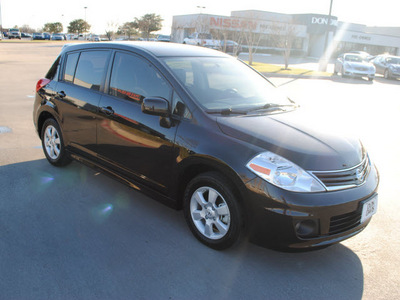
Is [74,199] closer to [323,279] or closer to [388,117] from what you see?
[323,279]

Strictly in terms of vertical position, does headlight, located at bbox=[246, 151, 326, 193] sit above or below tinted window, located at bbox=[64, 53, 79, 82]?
below

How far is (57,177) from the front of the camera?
4910 mm

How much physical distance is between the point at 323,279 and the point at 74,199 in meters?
2.79

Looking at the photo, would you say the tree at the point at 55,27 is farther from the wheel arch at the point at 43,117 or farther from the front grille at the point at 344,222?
the front grille at the point at 344,222

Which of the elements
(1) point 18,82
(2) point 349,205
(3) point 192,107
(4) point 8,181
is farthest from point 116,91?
(1) point 18,82

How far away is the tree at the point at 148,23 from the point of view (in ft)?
237

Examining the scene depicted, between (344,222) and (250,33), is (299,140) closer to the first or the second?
(344,222)

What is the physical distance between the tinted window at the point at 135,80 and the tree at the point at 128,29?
72017mm

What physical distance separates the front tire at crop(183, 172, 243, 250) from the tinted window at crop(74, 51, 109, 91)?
187 cm

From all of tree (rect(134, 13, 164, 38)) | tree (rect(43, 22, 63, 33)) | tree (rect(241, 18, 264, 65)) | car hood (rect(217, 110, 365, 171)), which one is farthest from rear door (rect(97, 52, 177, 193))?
tree (rect(43, 22, 63, 33))

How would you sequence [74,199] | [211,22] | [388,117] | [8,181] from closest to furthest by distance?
[74,199] → [8,181] → [388,117] → [211,22]

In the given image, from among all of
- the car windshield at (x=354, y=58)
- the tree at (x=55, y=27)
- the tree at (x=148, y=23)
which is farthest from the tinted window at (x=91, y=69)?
the tree at (x=55, y=27)

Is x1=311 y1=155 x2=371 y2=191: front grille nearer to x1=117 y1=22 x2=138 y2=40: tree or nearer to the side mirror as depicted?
the side mirror

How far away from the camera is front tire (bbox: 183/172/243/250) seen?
10.1 feet
